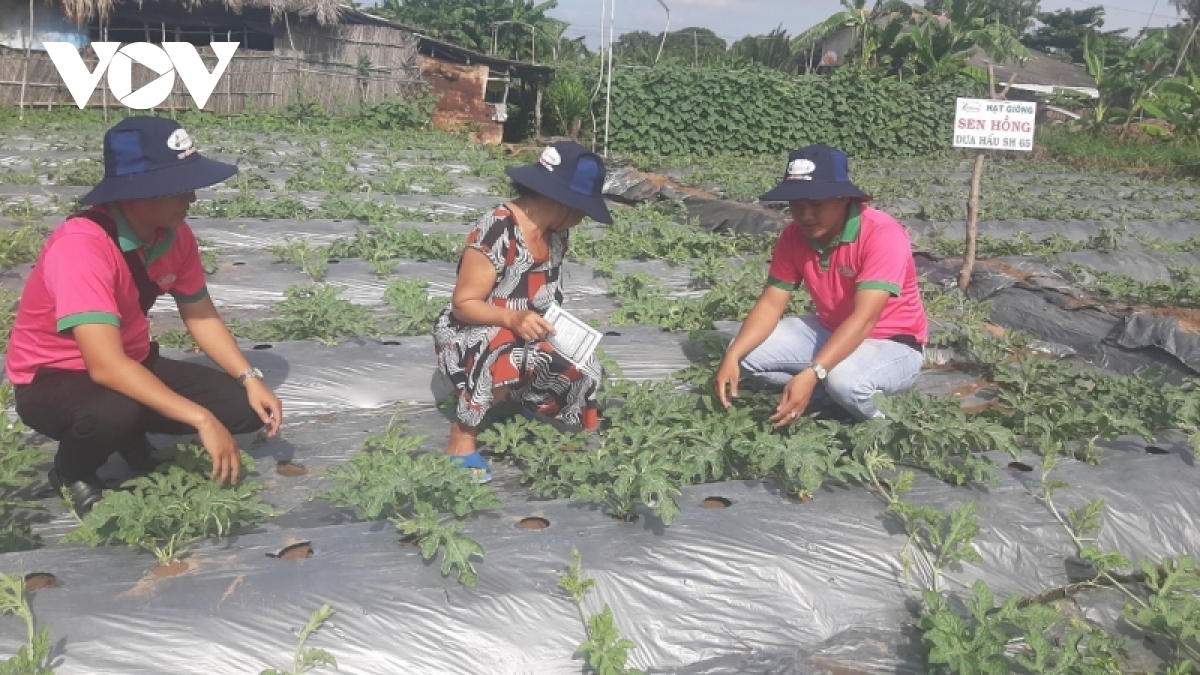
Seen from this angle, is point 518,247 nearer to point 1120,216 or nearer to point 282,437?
point 282,437

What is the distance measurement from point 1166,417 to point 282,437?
3.23 m

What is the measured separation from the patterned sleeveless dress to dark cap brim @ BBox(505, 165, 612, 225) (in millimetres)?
177

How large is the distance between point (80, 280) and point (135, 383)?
303mm

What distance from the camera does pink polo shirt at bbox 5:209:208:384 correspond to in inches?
94.7

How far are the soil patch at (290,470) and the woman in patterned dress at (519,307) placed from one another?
50cm

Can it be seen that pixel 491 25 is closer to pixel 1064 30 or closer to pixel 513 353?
pixel 513 353

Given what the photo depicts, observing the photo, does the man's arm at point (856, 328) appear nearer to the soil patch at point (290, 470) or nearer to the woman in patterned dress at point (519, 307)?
the woman in patterned dress at point (519, 307)

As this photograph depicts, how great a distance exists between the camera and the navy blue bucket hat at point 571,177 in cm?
297

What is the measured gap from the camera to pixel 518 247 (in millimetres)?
3156

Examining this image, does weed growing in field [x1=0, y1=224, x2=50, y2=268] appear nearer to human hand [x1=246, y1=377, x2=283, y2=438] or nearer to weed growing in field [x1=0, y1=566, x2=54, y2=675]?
human hand [x1=246, y1=377, x2=283, y2=438]

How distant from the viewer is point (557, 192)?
2.96 meters

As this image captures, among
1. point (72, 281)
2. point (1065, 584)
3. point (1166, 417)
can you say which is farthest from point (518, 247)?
point (1166, 417)

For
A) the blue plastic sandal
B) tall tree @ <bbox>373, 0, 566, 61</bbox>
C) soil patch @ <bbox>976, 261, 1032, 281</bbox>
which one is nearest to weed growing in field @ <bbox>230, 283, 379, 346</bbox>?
the blue plastic sandal

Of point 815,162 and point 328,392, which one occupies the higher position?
point 815,162
